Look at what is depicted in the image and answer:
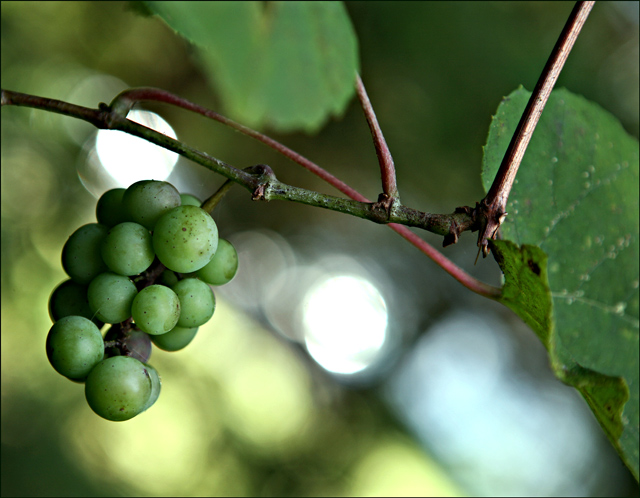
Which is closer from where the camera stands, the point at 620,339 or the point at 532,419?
the point at 620,339

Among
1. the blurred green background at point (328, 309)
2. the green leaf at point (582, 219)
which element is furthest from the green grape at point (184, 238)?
the blurred green background at point (328, 309)

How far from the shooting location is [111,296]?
0.90 ft

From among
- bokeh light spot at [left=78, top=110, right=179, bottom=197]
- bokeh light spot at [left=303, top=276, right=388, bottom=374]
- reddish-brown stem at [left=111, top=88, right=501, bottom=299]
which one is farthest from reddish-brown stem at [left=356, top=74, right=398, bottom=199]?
bokeh light spot at [left=303, top=276, right=388, bottom=374]

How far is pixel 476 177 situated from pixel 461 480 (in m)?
1.21

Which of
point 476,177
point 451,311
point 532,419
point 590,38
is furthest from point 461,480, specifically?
point 590,38

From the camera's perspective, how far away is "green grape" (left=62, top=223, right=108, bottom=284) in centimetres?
29

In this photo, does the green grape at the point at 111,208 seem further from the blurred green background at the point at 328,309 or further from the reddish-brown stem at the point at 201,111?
the blurred green background at the point at 328,309

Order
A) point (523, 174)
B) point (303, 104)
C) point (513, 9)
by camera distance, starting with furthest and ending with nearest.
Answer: point (513, 9)
point (523, 174)
point (303, 104)

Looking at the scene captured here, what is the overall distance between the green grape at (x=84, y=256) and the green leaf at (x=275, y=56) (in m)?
0.17

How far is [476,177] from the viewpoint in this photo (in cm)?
129

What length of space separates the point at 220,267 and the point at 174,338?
0.06 m

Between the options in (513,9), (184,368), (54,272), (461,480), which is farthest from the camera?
(461,480)

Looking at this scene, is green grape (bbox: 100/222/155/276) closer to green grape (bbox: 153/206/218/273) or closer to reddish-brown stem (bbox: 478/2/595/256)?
green grape (bbox: 153/206/218/273)

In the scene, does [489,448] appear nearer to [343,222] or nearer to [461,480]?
[461,480]
